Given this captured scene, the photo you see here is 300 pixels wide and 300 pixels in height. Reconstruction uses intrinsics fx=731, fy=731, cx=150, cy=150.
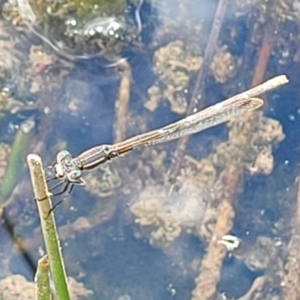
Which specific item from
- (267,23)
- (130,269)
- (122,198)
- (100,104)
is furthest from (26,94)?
(267,23)

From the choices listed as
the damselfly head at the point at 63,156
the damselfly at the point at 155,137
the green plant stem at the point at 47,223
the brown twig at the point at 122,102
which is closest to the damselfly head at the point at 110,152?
the damselfly at the point at 155,137

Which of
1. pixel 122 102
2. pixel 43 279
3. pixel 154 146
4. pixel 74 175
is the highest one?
pixel 122 102

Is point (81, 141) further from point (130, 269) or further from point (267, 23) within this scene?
point (267, 23)

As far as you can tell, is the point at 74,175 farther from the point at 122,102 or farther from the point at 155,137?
the point at 122,102

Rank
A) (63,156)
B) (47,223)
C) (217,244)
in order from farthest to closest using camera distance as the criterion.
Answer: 1. (217,244)
2. (63,156)
3. (47,223)

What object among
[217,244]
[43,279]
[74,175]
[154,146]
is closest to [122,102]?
[154,146]

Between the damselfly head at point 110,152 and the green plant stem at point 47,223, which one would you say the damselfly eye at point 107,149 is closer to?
the damselfly head at point 110,152
